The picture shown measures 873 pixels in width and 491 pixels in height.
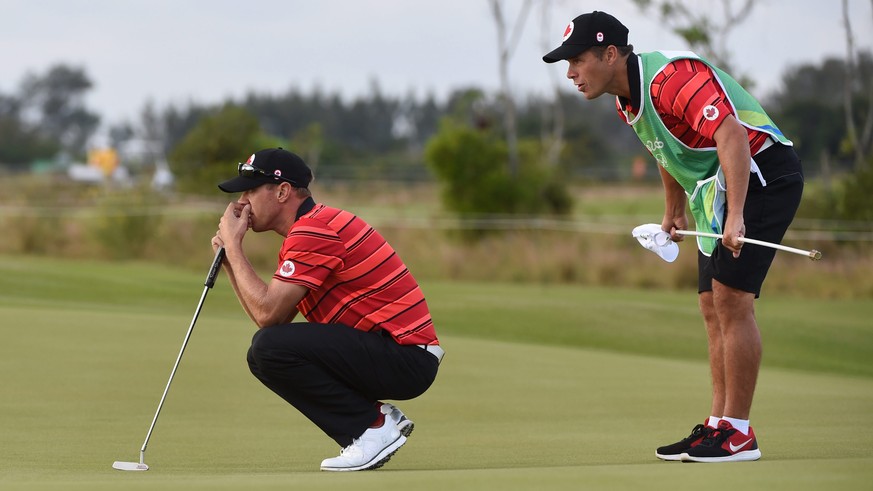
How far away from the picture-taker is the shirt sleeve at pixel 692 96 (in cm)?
468

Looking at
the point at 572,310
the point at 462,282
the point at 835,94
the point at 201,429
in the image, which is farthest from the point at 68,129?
the point at 201,429

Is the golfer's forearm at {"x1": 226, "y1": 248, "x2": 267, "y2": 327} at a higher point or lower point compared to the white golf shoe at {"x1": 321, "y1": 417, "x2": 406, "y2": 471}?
higher

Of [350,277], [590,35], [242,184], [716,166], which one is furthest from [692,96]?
[242,184]

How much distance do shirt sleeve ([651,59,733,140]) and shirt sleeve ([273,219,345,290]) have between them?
1403 millimetres

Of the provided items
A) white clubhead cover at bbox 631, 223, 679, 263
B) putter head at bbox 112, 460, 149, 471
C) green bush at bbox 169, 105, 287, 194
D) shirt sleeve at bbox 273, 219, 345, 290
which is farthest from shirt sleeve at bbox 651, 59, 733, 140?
green bush at bbox 169, 105, 287, 194

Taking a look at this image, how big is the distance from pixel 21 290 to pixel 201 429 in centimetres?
918

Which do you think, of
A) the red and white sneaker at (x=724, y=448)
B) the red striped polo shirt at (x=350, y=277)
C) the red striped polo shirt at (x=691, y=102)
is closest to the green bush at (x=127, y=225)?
the red striped polo shirt at (x=350, y=277)

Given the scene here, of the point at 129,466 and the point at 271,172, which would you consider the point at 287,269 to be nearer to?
the point at 271,172

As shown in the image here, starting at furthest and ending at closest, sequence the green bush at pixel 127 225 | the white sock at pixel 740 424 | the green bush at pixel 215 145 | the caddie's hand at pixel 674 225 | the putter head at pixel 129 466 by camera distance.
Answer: the green bush at pixel 215 145
the green bush at pixel 127 225
the caddie's hand at pixel 674 225
the white sock at pixel 740 424
the putter head at pixel 129 466

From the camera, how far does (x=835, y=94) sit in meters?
46.6

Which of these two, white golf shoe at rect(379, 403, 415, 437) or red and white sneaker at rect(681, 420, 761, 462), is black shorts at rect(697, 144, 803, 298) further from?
white golf shoe at rect(379, 403, 415, 437)

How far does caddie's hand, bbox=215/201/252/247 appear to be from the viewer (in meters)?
4.71

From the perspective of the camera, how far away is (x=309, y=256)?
181 inches

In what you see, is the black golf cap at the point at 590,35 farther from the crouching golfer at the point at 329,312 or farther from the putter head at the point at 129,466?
the putter head at the point at 129,466
